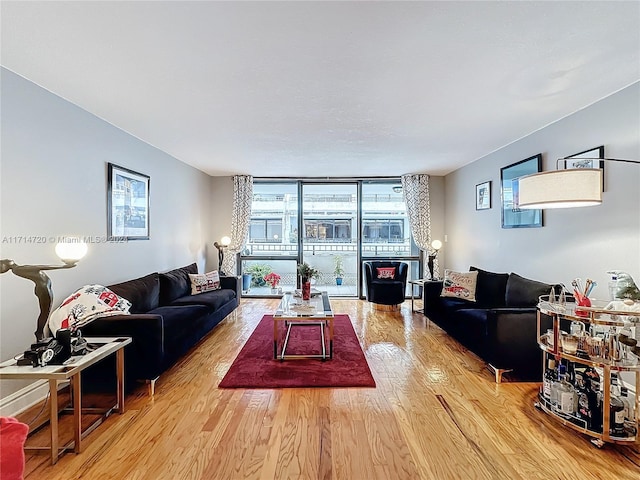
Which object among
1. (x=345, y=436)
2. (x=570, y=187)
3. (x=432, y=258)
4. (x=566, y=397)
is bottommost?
(x=345, y=436)

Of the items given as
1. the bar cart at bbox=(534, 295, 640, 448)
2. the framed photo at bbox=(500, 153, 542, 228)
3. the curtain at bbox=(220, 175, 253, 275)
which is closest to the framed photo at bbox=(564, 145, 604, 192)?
the framed photo at bbox=(500, 153, 542, 228)

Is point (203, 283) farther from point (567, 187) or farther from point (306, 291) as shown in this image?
point (567, 187)

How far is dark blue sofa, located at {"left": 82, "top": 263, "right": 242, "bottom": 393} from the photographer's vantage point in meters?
2.79

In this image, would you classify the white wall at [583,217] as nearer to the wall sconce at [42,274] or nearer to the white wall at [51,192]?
the wall sconce at [42,274]

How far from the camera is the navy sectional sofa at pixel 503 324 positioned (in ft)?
10.1

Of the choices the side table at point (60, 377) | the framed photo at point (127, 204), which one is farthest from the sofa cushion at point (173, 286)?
the side table at point (60, 377)

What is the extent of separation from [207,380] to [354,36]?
9.82 feet

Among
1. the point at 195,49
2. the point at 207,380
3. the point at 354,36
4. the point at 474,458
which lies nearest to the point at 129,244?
the point at 207,380

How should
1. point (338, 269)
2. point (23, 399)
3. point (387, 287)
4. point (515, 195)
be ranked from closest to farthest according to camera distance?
point (23, 399), point (515, 195), point (387, 287), point (338, 269)

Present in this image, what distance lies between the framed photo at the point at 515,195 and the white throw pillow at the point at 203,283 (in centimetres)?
426

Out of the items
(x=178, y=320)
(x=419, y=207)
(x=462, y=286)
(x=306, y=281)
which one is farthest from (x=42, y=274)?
(x=419, y=207)

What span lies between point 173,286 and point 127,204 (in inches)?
46.7

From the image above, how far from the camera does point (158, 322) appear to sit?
285cm

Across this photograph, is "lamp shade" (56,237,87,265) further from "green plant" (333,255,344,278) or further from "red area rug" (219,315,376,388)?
"green plant" (333,255,344,278)
